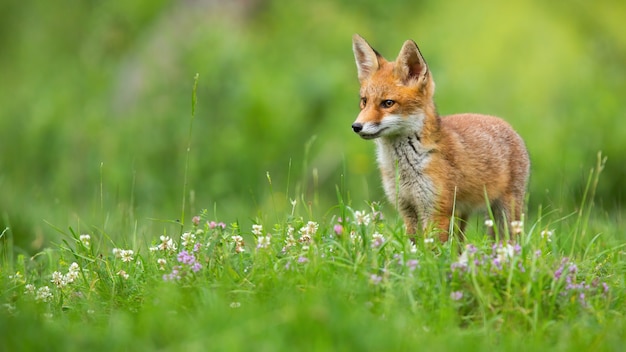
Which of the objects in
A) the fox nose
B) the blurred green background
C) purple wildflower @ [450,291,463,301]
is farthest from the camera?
the blurred green background

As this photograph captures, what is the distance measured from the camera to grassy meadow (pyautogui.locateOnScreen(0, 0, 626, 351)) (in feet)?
13.6

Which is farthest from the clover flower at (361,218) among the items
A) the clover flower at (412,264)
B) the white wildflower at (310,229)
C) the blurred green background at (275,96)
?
the blurred green background at (275,96)

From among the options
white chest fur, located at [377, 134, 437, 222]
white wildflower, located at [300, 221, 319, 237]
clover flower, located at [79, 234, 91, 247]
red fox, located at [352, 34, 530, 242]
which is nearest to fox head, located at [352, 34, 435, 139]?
red fox, located at [352, 34, 530, 242]

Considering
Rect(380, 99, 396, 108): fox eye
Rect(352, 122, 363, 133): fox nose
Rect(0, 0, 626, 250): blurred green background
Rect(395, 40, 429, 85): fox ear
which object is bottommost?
Rect(0, 0, 626, 250): blurred green background

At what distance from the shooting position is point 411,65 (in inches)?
250

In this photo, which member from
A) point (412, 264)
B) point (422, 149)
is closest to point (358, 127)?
point (422, 149)

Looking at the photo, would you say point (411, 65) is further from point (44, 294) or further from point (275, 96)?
point (275, 96)

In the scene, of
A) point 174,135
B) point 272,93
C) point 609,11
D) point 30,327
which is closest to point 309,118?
point 272,93

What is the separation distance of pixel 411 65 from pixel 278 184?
227 inches

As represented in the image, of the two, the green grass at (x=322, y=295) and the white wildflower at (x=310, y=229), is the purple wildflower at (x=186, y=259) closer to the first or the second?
the green grass at (x=322, y=295)

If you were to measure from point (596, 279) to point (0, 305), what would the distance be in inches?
128

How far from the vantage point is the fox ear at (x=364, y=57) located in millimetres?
6527

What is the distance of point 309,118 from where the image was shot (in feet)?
45.2

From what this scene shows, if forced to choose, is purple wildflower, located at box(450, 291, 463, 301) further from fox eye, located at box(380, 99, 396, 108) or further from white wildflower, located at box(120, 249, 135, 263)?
fox eye, located at box(380, 99, 396, 108)
